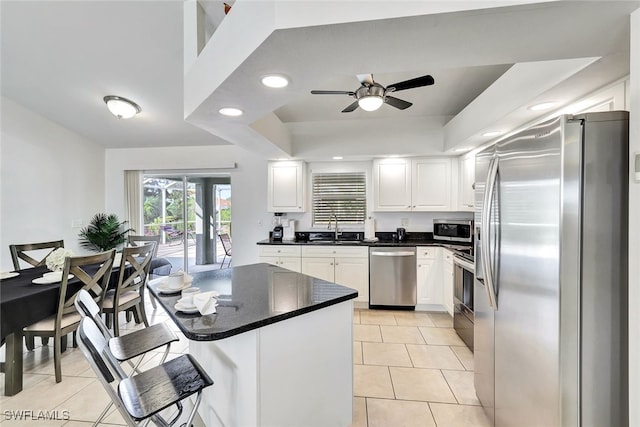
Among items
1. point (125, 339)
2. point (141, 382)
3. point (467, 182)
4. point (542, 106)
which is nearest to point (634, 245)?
point (542, 106)

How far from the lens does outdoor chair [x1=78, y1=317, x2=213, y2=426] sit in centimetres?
112

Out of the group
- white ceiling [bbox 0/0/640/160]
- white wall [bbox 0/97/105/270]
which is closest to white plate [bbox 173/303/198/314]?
white ceiling [bbox 0/0/640/160]

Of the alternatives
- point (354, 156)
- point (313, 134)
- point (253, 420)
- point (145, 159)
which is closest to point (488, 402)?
point (253, 420)

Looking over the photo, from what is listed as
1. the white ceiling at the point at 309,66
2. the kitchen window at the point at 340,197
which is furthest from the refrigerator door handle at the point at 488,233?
the kitchen window at the point at 340,197

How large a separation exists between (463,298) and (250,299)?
241cm

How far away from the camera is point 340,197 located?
462 centimetres

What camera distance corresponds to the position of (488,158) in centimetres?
181

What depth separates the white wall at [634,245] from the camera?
102 cm

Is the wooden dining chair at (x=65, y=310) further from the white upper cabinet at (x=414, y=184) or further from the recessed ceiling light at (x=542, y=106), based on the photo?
the recessed ceiling light at (x=542, y=106)

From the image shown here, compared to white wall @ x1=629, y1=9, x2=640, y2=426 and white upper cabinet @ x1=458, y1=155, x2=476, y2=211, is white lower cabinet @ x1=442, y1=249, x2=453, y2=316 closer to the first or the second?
white upper cabinet @ x1=458, y1=155, x2=476, y2=211

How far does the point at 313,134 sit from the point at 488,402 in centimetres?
364

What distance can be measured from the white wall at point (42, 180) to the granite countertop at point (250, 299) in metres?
3.48

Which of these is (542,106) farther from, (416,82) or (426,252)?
(426,252)

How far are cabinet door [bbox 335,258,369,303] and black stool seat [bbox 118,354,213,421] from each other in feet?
8.80
